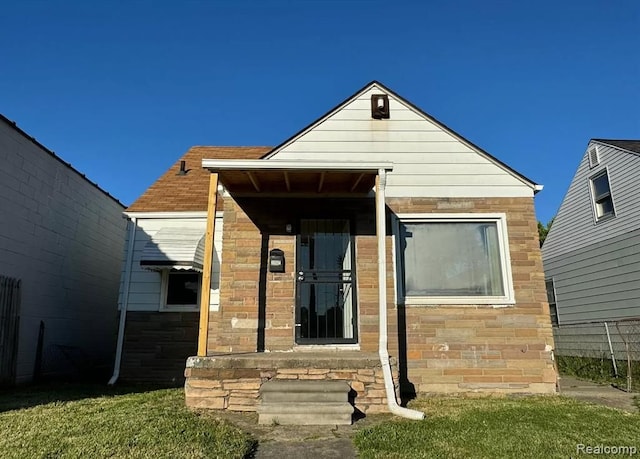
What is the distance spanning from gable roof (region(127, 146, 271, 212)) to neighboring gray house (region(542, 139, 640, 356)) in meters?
9.47

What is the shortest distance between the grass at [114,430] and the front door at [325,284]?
7.54 ft

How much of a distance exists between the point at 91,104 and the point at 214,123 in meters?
3.77

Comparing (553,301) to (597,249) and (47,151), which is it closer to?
(597,249)

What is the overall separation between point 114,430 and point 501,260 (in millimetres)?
6202

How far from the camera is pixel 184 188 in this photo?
10.0 meters

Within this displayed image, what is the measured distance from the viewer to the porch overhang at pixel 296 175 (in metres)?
6.18

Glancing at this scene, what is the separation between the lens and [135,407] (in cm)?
539

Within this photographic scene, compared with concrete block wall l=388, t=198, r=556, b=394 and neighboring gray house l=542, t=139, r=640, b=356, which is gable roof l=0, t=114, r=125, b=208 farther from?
neighboring gray house l=542, t=139, r=640, b=356

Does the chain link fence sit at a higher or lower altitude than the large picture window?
lower

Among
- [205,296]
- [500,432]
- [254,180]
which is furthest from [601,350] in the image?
[205,296]

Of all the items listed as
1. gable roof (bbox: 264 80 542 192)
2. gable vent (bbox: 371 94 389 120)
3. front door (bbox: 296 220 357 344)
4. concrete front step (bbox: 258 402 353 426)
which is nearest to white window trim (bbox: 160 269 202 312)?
front door (bbox: 296 220 357 344)

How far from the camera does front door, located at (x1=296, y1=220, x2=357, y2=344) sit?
7.01 meters

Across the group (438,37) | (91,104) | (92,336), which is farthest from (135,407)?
(438,37)

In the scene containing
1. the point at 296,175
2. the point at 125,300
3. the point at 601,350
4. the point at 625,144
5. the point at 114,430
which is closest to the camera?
the point at 114,430
